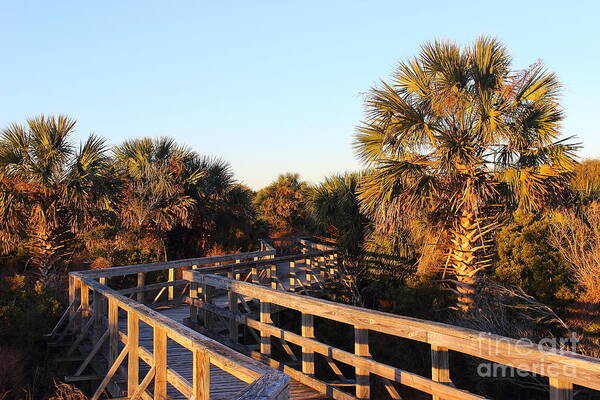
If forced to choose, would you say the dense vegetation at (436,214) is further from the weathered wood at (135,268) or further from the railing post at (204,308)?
the railing post at (204,308)

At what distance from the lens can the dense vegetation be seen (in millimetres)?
9922

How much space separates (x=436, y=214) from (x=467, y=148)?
1871 millimetres

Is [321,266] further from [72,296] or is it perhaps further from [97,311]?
Result: [97,311]

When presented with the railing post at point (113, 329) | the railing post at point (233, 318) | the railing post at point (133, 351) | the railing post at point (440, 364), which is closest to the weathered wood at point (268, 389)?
the railing post at point (440, 364)

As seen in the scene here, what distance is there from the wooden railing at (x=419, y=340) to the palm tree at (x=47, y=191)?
802 cm

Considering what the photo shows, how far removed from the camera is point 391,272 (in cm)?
1430

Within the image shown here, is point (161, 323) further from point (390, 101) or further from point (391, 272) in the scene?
point (391, 272)

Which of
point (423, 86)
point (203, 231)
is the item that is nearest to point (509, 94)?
point (423, 86)

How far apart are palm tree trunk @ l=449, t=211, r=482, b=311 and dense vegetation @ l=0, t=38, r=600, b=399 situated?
3 cm

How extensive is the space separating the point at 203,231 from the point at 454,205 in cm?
1029

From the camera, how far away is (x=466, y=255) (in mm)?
10945

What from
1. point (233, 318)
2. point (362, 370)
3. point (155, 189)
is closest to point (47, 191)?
point (155, 189)

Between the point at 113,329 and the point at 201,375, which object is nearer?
the point at 201,375

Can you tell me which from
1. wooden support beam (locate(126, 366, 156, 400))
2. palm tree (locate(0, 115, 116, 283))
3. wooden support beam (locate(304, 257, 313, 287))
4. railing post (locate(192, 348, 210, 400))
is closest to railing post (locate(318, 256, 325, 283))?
wooden support beam (locate(304, 257, 313, 287))
